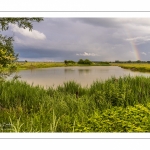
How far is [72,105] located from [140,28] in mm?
1707

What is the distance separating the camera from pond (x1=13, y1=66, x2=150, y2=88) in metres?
4.87

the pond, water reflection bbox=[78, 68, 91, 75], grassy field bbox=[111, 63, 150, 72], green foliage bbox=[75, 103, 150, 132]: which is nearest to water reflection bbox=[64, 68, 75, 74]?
the pond

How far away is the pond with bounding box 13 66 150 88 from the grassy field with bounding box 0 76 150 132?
0.10 m

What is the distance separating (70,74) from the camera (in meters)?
4.92

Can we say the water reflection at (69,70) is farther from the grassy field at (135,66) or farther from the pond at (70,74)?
the grassy field at (135,66)

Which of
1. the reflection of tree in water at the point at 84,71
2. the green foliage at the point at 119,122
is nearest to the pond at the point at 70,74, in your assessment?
the reflection of tree in water at the point at 84,71

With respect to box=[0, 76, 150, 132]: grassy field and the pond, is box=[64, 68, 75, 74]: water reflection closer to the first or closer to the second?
the pond

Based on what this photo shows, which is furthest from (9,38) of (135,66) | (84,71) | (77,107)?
(135,66)

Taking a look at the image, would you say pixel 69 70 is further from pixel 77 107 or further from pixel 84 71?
pixel 77 107

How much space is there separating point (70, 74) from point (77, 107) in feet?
2.06
